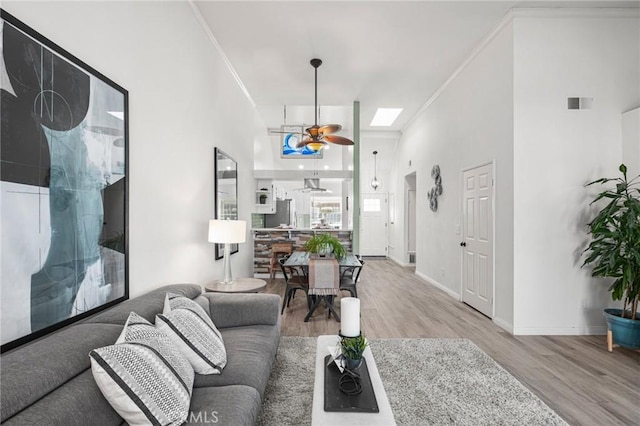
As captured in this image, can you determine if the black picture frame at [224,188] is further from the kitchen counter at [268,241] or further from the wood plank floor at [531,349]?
the wood plank floor at [531,349]

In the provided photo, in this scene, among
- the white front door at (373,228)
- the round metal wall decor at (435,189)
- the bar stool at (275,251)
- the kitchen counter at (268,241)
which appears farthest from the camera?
the white front door at (373,228)

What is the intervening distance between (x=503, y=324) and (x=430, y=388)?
1867 mm

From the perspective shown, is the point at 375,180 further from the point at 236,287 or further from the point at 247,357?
the point at 247,357

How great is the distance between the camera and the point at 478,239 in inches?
171

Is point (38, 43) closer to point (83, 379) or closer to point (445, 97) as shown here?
point (83, 379)

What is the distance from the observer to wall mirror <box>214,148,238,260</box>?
13.3 feet

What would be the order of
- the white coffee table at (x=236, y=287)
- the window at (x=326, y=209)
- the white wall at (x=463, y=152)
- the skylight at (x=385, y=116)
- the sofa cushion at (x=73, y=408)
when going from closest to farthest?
the sofa cushion at (x=73, y=408) < the white coffee table at (x=236, y=287) < the white wall at (x=463, y=152) < the skylight at (x=385, y=116) < the window at (x=326, y=209)

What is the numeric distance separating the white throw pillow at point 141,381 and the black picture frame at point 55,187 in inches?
17.6

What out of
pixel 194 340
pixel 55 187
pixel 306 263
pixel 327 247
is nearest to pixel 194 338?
pixel 194 340

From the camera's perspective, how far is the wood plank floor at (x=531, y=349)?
221 centimetres

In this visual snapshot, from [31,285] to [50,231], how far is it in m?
0.25

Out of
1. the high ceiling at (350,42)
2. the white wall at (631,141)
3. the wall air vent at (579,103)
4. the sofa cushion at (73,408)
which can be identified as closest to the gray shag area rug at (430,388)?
the sofa cushion at (73,408)

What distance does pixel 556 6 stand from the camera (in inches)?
135

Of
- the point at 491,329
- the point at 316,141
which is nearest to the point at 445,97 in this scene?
the point at 316,141
